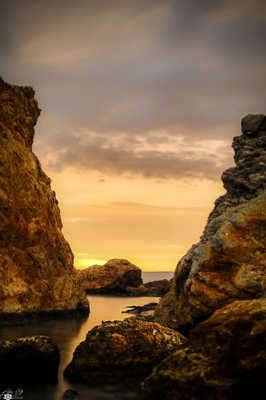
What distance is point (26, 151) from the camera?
19516mm

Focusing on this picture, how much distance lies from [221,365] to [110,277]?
3810cm

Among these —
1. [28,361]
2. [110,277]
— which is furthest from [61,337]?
[110,277]

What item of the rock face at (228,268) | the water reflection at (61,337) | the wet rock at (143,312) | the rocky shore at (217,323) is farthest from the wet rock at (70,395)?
the wet rock at (143,312)

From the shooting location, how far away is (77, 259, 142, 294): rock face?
137 feet

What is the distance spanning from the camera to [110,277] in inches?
1658

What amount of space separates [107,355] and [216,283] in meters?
3.32

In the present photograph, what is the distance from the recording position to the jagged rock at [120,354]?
727cm

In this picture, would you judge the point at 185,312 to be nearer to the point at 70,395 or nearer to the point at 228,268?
the point at 228,268

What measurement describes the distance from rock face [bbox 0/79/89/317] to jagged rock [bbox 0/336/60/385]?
31.0ft

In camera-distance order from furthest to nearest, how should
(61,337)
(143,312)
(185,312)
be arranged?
(143,312), (61,337), (185,312)

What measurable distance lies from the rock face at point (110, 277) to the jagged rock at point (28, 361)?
34.6 meters

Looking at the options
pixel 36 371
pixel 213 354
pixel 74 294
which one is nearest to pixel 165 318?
pixel 36 371

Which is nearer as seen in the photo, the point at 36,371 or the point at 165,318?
the point at 36,371

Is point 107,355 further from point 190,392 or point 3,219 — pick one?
point 3,219
